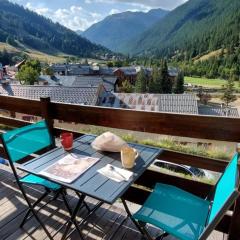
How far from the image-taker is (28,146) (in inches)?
97.3

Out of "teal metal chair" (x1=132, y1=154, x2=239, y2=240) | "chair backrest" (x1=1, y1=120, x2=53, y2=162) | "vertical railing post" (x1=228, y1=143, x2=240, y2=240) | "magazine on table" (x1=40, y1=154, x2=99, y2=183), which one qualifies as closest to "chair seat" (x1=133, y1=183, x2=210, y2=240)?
"teal metal chair" (x1=132, y1=154, x2=239, y2=240)

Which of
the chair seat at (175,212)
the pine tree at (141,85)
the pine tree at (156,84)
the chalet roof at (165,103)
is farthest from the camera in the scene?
the pine tree at (156,84)

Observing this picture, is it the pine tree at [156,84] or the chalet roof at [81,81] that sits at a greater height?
the chalet roof at [81,81]

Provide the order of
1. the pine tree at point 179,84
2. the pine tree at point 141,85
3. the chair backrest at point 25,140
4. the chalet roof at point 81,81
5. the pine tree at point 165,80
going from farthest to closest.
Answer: the pine tree at point 179,84 → the pine tree at point 165,80 → the pine tree at point 141,85 → the chalet roof at point 81,81 → the chair backrest at point 25,140

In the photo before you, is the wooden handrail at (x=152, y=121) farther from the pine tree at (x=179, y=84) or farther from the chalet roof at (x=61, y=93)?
the pine tree at (x=179, y=84)

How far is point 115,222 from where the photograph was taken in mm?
2633

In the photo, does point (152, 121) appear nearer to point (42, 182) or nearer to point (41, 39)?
point (42, 182)

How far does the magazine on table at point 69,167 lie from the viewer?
1882 millimetres

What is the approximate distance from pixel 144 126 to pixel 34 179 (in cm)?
114

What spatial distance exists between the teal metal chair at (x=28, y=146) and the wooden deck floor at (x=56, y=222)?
0.45 feet

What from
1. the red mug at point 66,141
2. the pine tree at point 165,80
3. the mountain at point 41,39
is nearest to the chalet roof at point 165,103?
the red mug at point 66,141

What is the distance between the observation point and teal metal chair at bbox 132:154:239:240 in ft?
5.74

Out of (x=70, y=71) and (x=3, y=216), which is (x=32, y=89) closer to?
(x=3, y=216)

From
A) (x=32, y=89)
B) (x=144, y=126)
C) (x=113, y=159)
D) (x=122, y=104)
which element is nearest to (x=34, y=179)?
(x=113, y=159)
